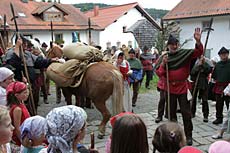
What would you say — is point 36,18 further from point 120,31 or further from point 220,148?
point 220,148

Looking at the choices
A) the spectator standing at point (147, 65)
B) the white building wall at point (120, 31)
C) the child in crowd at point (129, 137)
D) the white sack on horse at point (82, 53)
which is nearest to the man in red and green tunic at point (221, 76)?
the white sack on horse at point (82, 53)

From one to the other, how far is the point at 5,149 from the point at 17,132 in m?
0.62

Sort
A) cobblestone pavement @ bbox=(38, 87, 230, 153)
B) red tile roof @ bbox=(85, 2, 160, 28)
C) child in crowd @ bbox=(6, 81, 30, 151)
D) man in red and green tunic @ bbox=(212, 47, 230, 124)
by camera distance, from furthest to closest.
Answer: red tile roof @ bbox=(85, 2, 160, 28) → man in red and green tunic @ bbox=(212, 47, 230, 124) → cobblestone pavement @ bbox=(38, 87, 230, 153) → child in crowd @ bbox=(6, 81, 30, 151)

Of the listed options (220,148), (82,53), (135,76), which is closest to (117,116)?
(220,148)

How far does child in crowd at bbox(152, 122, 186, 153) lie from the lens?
8.26ft

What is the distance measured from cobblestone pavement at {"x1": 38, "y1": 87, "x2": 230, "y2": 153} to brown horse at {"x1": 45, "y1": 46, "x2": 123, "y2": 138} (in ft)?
1.72

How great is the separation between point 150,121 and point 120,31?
27.7 meters

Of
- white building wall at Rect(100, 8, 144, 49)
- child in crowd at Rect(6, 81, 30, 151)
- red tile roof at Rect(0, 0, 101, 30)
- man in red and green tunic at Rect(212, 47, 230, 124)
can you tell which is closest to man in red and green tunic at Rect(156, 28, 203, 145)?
man in red and green tunic at Rect(212, 47, 230, 124)

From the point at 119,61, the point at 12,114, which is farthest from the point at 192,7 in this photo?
the point at 12,114

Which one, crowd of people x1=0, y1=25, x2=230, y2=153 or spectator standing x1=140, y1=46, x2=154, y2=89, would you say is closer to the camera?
crowd of people x1=0, y1=25, x2=230, y2=153

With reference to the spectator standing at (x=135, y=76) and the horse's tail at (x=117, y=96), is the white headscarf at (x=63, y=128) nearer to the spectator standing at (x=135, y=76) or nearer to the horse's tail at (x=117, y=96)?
the horse's tail at (x=117, y=96)

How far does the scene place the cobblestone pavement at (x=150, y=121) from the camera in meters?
5.73

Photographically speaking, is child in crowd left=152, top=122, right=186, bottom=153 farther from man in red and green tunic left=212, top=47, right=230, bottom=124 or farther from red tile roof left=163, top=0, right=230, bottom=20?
red tile roof left=163, top=0, right=230, bottom=20

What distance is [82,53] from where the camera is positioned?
6.43m
